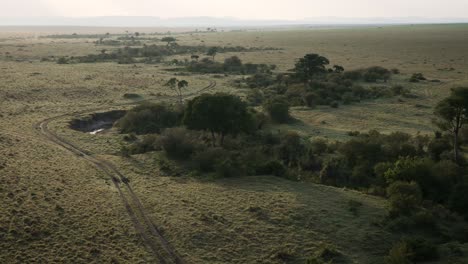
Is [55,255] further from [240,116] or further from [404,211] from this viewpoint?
[240,116]

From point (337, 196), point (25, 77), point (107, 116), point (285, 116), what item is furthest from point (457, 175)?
point (25, 77)

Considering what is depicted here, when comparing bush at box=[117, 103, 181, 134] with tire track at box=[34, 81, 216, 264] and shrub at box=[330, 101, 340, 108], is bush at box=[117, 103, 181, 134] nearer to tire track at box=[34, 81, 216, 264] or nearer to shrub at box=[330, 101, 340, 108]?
tire track at box=[34, 81, 216, 264]

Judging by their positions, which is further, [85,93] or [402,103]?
[85,93]

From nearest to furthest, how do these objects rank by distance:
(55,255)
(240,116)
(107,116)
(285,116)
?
(55,255) → (240,116) → (285,116) → (107,116)

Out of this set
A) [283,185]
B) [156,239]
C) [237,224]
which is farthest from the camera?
[283,185]

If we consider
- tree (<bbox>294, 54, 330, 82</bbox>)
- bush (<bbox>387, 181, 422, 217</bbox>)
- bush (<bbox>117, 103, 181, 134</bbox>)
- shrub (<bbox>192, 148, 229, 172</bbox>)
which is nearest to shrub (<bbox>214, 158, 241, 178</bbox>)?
shrub (<bbox>192, 148, 229, 172</bbox>)

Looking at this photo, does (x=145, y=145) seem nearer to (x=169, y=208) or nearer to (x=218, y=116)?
(x=218, y=116)
